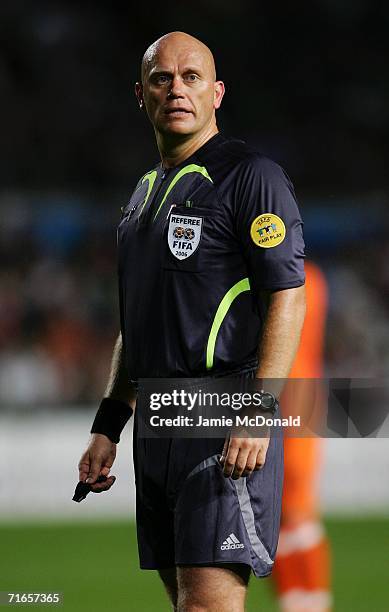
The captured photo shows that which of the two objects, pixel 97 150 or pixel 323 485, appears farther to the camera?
pixel 97 150

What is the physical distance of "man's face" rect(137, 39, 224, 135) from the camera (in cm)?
337

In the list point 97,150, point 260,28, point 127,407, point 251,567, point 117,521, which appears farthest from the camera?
point 260,28

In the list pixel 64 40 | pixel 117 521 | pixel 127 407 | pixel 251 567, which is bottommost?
pixel 117 521

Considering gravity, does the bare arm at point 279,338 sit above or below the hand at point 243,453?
above

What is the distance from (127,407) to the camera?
364cm

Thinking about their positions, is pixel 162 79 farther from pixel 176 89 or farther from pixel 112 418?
pixel 112 418

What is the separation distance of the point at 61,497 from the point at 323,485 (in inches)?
81.3

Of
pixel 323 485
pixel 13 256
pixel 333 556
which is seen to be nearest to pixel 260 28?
pixel 13 256

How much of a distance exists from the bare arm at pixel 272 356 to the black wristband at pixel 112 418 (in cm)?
61

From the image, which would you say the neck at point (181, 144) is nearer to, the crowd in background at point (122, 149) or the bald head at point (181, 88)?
the bald head at point (181, 88)

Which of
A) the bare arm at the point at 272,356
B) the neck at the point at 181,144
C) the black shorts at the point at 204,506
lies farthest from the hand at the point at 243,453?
the neck at the point at 181,144

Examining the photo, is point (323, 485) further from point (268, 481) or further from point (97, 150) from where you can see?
point (268, 481)

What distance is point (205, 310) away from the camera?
128 inches

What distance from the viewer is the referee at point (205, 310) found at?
10.3 ft
